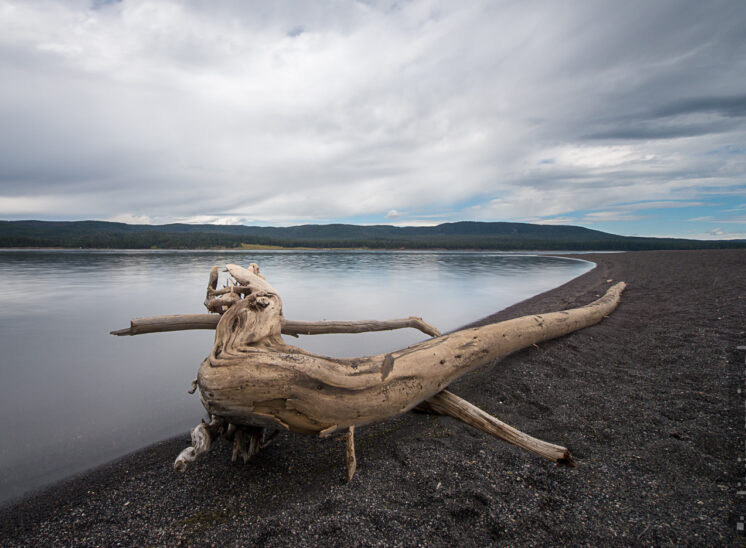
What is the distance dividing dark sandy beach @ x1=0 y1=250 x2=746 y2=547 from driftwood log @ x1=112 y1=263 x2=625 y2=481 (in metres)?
0.21

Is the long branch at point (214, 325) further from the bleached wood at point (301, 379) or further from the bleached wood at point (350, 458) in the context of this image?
the bleached wood at point (350, 458)

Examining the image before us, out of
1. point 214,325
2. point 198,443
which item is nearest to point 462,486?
point 198,443

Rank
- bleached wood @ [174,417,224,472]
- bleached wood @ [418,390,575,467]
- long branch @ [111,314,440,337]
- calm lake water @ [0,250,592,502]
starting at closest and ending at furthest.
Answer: bleached wood @ [174,417,224,472] → bleached wood @ [418,390,575,467] → calm lake water @ [0,250,592,502] → long branch @ [111,314,440,337]

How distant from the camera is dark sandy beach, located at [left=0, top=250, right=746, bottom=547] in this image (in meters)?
1.89

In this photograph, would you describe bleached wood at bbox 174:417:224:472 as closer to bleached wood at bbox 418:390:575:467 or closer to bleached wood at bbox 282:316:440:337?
bleached wood at bbox 418:390:575:467

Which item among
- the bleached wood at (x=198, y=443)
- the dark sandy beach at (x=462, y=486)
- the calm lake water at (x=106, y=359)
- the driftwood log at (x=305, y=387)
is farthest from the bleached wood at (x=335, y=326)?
the bleached wood at (x=198, y=443)

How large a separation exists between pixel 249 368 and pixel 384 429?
1481 mm

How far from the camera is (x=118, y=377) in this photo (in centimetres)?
→ 521

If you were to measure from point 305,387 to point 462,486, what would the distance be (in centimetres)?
121

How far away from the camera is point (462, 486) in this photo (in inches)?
88.0

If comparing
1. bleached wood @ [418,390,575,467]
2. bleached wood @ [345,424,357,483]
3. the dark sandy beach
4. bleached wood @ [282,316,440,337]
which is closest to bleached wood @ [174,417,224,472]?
the dark sandy beach

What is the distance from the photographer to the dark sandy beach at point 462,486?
1.89 m

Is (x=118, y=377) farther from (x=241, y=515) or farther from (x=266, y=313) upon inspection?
(x=241, y=515)

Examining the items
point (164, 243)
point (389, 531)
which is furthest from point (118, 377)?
point (164, 243)
